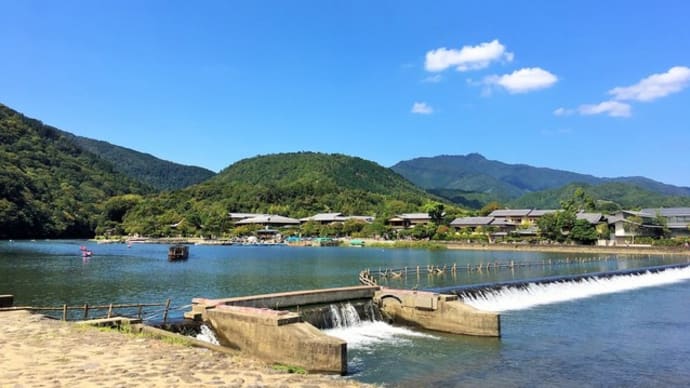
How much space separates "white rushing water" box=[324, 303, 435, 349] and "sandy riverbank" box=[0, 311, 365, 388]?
945 cm

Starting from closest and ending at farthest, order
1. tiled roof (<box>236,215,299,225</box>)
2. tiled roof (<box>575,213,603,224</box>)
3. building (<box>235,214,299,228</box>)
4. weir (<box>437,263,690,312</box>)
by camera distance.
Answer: weir (<box>437,263,690,312</box>), tiled roof (<box>575,213,603,224</box>), building (<box>235,214,299,228</box>), tiled roof (<box>236,215,299,225</box>)

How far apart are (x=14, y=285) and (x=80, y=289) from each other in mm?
5690

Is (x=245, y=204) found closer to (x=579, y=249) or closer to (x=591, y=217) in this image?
(x=591, y=217)

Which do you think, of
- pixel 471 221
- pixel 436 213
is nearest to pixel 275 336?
pixel 471 221

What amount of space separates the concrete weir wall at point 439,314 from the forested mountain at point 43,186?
113895 mm

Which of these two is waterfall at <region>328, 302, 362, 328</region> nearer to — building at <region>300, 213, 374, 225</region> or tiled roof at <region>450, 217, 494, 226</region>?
tiled roof at <region>450, 217, 494, 226</region>

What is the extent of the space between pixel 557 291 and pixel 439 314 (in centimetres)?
1504

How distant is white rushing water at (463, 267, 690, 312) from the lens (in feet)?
94.2

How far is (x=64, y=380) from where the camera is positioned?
958cm

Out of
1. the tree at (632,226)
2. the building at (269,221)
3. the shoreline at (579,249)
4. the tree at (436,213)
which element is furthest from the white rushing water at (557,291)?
the building at (269,221)

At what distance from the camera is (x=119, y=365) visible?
10.8 meters

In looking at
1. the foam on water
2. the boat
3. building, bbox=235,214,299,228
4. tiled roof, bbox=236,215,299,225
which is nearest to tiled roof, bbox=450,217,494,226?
building, bbox=235,214,299,228

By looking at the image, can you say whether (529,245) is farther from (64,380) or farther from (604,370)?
(64,380)

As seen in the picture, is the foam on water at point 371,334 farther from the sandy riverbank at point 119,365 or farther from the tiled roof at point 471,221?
the tiled roof at point 471,221
